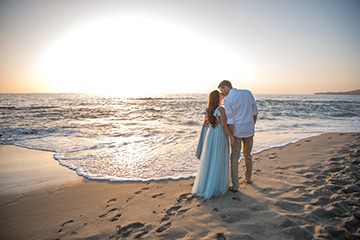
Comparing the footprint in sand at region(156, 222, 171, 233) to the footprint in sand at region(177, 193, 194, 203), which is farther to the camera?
the footprint in sand at region(177, 193, 194, 203)

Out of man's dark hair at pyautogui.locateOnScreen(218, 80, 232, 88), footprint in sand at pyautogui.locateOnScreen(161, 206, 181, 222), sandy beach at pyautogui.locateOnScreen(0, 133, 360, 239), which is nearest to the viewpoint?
sandy beach at pyautogui.locateOnScreen(0, 133, 360, 239)

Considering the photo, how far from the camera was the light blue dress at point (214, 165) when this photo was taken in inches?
140

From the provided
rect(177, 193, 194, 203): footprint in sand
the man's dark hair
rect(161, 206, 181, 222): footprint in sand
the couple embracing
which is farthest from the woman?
rect(161, 206, 181, 222): footprint in sand

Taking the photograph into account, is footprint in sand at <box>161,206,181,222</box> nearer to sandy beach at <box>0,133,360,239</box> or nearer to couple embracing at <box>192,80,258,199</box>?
sandy beach at <box>0,133,360,239</box>

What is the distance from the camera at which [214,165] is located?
3.55 metres

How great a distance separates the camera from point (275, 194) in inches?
139

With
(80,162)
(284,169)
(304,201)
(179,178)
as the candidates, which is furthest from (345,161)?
(80,162)

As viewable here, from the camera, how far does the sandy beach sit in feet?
8.53

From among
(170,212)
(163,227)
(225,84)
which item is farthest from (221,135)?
(163,227)

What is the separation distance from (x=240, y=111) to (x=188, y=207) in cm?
200

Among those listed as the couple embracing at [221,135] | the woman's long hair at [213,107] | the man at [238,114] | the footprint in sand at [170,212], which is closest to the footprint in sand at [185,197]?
the couple embracing at [221,135]

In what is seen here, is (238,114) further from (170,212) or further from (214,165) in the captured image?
(170,212)

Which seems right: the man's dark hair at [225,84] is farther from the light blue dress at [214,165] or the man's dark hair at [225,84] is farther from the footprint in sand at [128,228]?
the footprint in sand at [128,228]

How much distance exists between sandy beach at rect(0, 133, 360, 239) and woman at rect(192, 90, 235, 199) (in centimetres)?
20
